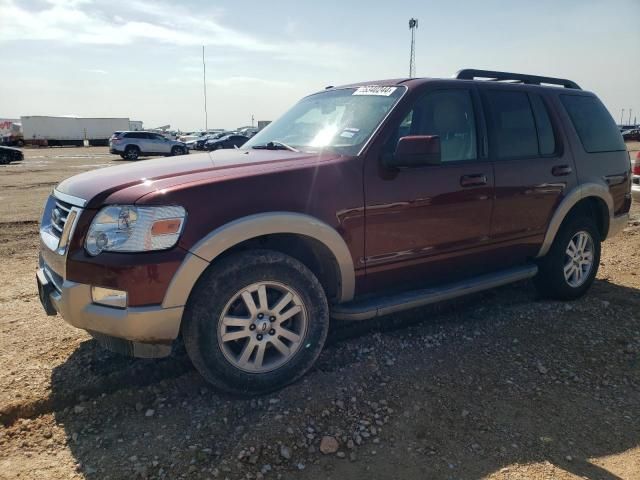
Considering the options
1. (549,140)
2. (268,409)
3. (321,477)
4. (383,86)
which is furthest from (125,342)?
(549,140)

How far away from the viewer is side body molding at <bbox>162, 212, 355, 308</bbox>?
103 inches

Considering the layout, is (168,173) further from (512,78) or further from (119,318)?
(512,78)

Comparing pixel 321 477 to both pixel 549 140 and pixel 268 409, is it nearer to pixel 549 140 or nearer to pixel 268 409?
pixel 268 409

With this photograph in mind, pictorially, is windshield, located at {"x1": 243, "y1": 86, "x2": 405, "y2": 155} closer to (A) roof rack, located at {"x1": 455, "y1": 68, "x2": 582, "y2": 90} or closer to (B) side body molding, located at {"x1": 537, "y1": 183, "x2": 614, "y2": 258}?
(A) roof rack, located at {"x1": 455, "y1": 68, "x2": 582, "y2": 90}

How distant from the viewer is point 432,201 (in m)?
3.43

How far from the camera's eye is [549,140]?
4.26m

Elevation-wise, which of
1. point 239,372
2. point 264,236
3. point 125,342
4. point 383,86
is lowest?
point 239,372

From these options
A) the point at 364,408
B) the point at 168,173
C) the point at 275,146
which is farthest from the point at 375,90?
the point at 364,408

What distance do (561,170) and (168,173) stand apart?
10.7 feet

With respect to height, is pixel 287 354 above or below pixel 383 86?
below

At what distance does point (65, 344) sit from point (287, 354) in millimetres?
1795

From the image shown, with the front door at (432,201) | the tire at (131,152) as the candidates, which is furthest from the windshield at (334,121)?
the tire at (131,152)

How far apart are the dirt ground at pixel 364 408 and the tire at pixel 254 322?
177 mm

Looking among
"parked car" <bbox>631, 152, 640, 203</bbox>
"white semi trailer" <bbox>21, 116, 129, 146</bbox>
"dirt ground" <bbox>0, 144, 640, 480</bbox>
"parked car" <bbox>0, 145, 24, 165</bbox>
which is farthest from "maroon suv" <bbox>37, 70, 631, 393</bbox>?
"white semi trailer" <bbox>21, 116, 129, 146</bbox>
